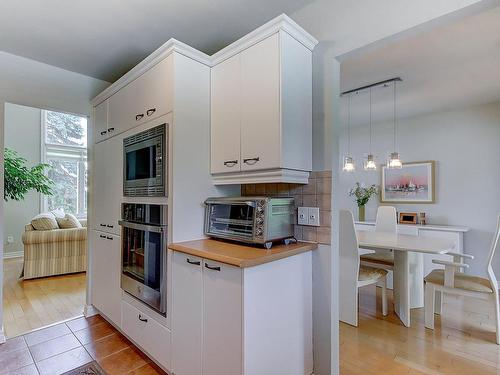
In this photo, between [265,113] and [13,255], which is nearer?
[265,113]

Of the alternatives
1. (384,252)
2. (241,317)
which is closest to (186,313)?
(241,317)

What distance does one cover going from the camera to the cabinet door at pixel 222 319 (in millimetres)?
1321

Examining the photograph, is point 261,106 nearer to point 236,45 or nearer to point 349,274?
point 236,45

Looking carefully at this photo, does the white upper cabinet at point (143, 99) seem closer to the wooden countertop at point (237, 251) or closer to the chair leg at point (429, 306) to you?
the wooden countertop at point (237, 251)

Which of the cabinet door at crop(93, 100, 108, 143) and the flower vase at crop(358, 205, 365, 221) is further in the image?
the flower vase at crop(358, 205, 365, 221)

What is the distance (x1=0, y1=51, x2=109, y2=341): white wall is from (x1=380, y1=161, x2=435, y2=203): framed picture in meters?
4.22

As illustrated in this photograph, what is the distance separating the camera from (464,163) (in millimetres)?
3801

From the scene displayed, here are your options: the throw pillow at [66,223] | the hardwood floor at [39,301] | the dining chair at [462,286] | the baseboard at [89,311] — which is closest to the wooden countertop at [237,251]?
the dining chair at [462,286]

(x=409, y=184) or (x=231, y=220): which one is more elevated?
(x=409, y=184)

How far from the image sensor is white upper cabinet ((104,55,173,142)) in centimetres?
178

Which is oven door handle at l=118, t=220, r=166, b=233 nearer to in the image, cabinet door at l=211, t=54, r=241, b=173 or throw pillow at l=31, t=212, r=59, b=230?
cabinet door at l=211, t=54, r=241, b=173

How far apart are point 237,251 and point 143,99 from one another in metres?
1.32

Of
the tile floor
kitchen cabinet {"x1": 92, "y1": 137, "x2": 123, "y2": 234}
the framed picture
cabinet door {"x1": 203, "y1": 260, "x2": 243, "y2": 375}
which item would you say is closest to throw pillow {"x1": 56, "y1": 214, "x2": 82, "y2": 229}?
kitchen cabinet {"x1": 92, "y1": 137, "x2": 123, "y2": 234}

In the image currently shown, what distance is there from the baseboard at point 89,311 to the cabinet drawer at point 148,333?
0.80 metres
